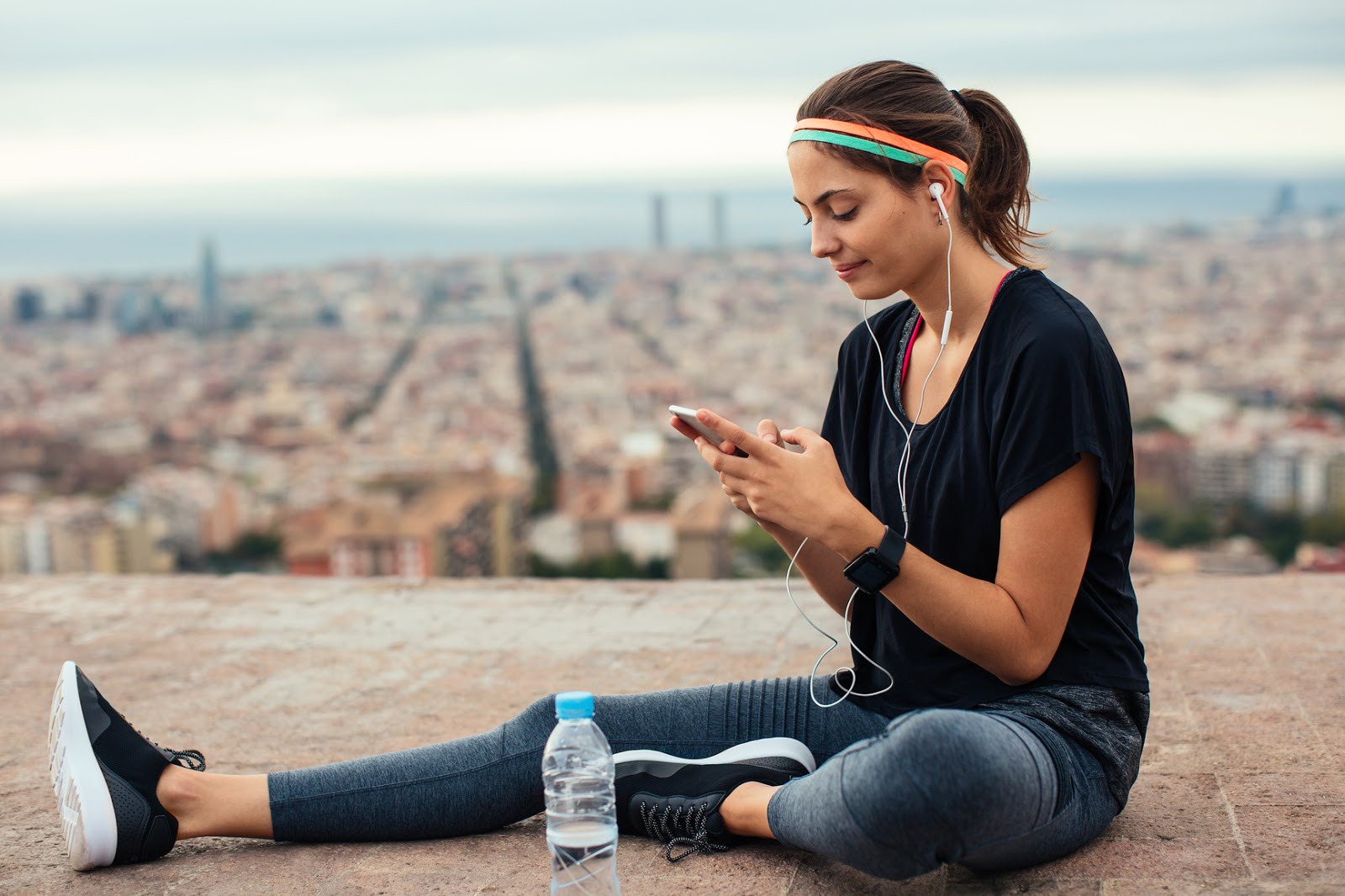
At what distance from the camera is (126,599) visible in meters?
3.61

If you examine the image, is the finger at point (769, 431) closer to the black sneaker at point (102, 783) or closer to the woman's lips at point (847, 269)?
the woman's lips at point (847, 269)

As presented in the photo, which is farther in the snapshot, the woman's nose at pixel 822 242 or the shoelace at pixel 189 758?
the shoelace at pixel 189 758

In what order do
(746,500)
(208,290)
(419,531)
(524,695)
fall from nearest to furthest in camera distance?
(746,500)
(524,695)
(419,531)
(208,290)

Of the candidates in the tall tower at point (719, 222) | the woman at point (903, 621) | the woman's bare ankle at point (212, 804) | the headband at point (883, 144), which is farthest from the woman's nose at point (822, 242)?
the tall tower at point (719, 222)

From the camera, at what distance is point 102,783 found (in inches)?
63.3

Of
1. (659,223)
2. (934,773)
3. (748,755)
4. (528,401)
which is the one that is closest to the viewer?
(934,773)

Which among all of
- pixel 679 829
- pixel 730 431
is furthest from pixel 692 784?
pixel 730 431

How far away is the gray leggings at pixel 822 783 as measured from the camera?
1.27m

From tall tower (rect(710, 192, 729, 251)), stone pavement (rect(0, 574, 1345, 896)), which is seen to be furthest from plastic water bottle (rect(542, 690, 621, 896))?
tall tower (rect(710, 192, 729, 251))

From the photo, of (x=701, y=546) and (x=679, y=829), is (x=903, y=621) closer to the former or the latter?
(x=679, y=829)

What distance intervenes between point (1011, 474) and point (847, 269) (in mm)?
340

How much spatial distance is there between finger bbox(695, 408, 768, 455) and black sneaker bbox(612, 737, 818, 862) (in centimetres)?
45

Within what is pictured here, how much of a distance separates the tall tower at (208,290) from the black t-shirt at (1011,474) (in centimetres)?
4967

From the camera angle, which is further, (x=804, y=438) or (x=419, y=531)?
(x=419, y=531)
